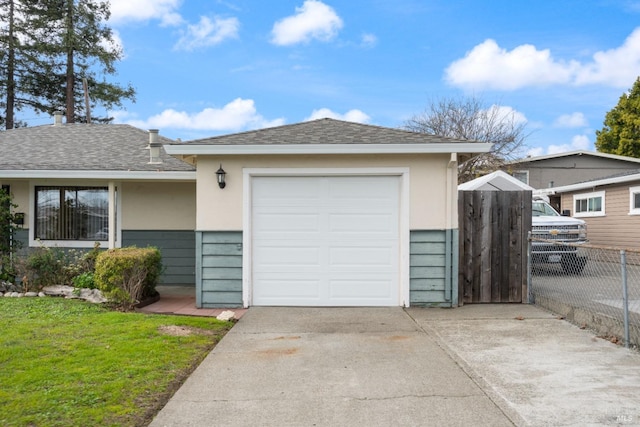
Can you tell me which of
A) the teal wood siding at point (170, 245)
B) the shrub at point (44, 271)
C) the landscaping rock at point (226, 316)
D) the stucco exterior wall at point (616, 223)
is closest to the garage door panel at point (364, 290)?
the landscaping rock at point (226, 316)

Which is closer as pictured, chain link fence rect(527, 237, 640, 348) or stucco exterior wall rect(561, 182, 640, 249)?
chain link fence rect(527, 237, 640, 348)

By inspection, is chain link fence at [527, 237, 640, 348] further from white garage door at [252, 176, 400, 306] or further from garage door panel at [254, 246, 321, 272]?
garage door panel at [254, 246, 321, 272]

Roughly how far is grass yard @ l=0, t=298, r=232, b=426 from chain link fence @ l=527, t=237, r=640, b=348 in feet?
14.7

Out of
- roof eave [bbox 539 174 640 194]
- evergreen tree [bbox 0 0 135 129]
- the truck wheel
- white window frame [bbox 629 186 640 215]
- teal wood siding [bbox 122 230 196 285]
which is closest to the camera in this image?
the truck wheel

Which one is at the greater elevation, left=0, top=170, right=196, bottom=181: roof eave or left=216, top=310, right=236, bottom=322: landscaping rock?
left=0, top=170, right=196, bottom=181: roof eave

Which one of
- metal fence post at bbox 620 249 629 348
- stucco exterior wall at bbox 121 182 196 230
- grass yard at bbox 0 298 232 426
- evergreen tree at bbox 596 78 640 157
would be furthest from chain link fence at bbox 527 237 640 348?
evergreen tree at bbox 596 78 640 157

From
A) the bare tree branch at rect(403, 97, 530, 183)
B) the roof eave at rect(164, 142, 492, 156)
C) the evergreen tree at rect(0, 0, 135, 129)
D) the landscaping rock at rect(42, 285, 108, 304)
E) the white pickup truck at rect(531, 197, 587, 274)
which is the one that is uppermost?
the evergreen tree at rect(0, 0, 135, 129)

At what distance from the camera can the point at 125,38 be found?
23453 mm

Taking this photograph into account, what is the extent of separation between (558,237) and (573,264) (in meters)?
4.59

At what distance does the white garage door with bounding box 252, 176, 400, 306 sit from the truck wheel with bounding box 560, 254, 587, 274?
2506 millimetres

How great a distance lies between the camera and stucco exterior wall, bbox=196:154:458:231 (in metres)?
7.36

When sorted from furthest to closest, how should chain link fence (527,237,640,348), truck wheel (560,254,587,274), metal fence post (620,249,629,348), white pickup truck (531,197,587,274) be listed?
white pickup truck (531,197,587,274)
truck wheel (560,254,587,274)
chain link fence (527,237,640,348)
metal fence post (620,249,629,348)

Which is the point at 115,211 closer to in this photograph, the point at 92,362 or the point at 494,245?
the point at 92,362

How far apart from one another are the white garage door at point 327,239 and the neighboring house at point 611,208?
8.21 metres
